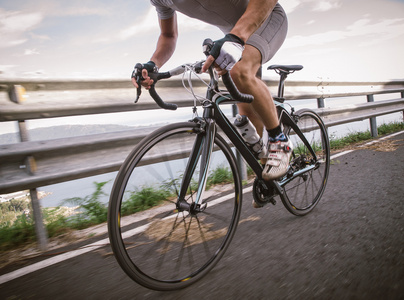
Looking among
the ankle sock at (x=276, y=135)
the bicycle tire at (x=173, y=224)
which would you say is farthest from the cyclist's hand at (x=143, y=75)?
the ankle sock at (x=276, y=135)

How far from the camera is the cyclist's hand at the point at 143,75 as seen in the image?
1706mm

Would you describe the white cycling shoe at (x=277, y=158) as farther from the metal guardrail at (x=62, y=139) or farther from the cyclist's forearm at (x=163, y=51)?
the metal guardrail at (x=62, y=139)

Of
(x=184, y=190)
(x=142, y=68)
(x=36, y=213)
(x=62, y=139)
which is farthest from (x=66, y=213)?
(x=142, y=68)

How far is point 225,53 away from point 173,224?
39.9 inches

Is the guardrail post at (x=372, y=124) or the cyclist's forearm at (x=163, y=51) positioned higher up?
the cyclist's forearm at (x=163, y=51)

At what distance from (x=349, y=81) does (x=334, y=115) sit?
3.91 ft

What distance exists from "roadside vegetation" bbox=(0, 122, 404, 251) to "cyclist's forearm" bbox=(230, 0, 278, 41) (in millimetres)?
881

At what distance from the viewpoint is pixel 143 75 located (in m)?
1.71

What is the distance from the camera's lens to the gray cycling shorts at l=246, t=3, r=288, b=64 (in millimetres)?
2098

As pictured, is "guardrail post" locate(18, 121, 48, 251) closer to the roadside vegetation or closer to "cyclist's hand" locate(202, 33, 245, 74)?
the roadside vegetation

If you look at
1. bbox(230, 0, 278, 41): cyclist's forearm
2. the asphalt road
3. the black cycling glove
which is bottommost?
the asphalt road

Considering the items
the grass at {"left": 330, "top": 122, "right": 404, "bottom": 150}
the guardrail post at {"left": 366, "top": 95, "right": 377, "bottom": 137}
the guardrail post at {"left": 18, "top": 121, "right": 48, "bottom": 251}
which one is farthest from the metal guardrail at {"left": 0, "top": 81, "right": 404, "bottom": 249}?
the guardrail post at {"left": 366, "top": 95, "right": 377, "bottom": 137}

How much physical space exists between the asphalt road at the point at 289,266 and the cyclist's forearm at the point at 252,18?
129 centimetres

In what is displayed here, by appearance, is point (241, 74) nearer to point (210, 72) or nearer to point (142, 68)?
point (210, 72)
